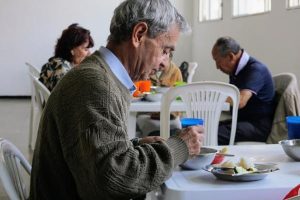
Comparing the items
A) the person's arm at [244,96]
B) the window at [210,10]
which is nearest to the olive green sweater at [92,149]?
the person's arm at [244,96]

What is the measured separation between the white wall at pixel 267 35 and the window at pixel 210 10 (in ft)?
0.43

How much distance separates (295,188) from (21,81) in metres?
8.87

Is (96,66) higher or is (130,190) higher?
(96,66)

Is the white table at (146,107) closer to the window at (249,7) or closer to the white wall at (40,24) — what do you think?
the window at (249,7)

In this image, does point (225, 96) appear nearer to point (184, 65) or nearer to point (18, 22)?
point (184, 65)

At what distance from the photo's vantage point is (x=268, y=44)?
20.4 ft

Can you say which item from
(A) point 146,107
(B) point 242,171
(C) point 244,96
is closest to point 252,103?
(C) point 244,96

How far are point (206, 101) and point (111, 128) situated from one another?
6.68ft

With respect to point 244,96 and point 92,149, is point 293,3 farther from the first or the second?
point 92,149

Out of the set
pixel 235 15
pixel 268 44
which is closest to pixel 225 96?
pixel 268 44

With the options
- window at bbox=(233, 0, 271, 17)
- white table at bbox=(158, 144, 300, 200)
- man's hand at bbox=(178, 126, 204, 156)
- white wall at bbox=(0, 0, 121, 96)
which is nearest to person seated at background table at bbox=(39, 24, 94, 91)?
white table at bbox=(158, 144, 300, 200)

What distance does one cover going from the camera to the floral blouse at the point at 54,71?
3.88 meters

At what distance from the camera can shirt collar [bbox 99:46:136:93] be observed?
4.59ft

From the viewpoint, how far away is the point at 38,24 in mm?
9609
